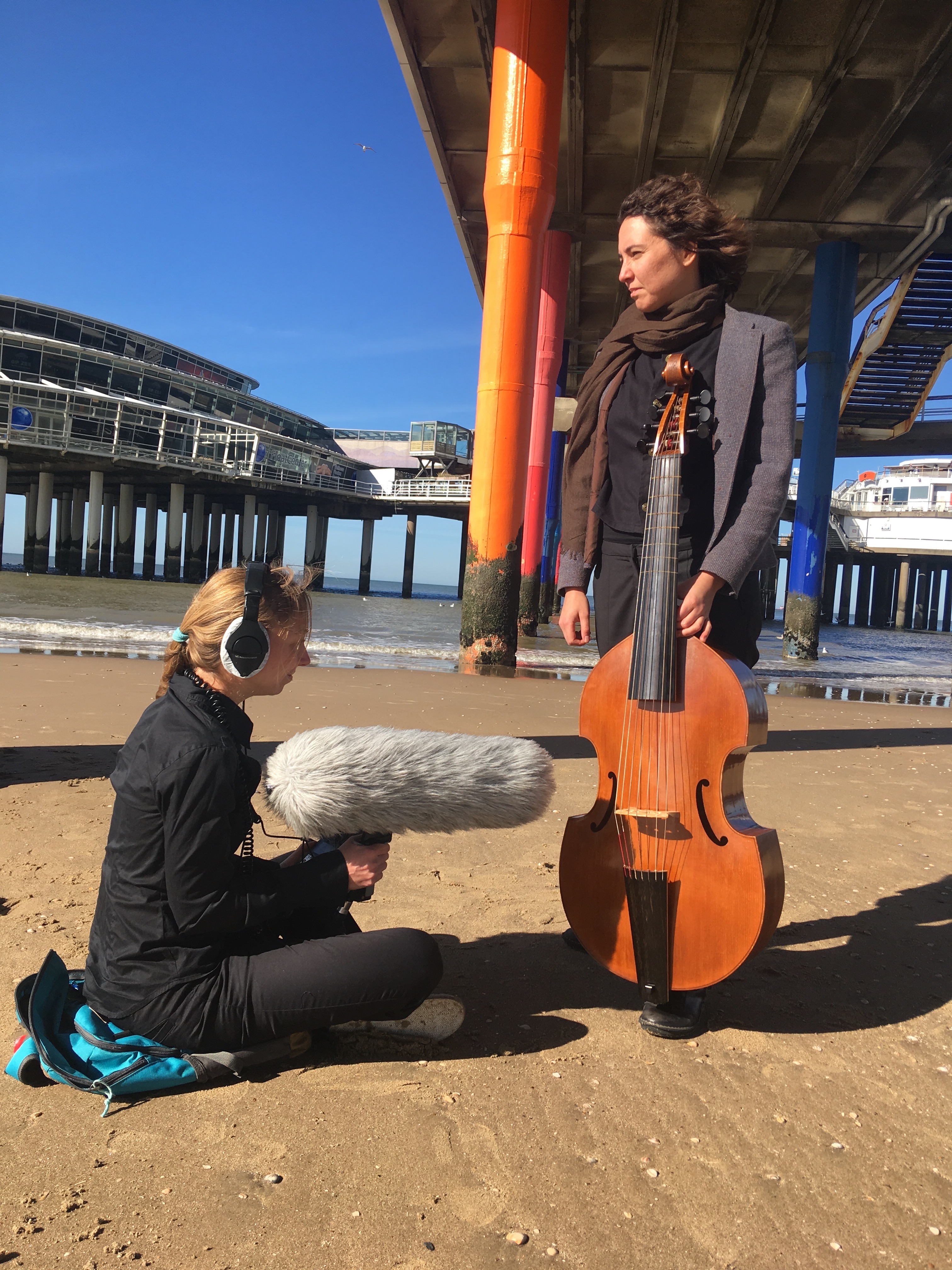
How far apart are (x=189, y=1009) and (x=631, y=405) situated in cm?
161

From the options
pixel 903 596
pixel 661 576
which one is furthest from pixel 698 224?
pixel 903 596

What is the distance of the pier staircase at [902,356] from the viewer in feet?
52.5

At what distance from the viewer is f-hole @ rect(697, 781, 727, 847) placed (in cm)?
170

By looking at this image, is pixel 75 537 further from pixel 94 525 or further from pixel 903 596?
pixel 903 596

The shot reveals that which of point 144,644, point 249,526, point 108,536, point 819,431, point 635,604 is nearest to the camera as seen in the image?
point 635,604

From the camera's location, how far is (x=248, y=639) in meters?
1.58

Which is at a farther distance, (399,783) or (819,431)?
(819,431)

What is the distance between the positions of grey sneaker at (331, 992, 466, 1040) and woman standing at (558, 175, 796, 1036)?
A: 40 cm

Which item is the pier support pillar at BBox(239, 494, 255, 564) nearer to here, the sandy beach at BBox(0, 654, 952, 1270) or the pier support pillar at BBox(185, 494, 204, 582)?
the pier support pillar at BBox(185, 494, 204, 582)

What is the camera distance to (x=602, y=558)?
7.18 ft

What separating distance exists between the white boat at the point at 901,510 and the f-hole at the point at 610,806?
4556 centimetres

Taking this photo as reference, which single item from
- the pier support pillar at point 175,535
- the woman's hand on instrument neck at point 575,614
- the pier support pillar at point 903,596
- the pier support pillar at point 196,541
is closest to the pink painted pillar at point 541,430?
the woman's hand on instrument neck at point 575,614

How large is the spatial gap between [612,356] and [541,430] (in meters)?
14.6

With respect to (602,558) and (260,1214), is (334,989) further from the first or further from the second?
(602,558)
